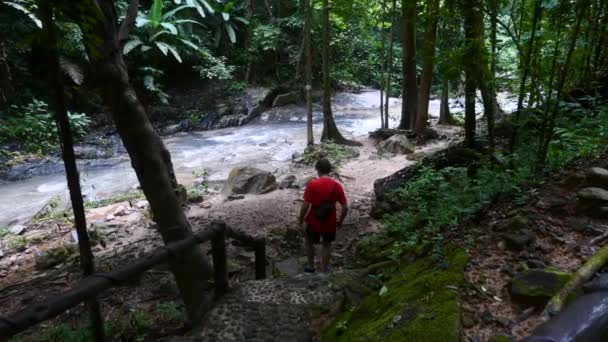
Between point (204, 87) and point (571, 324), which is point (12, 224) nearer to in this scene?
point (571, 324)

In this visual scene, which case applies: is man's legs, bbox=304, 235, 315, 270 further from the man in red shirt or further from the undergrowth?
the undergrowth

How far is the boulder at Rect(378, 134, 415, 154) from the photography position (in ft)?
35.8

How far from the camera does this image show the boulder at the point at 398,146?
1091 cm

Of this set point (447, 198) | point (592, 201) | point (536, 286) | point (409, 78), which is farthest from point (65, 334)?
point (409, 78)

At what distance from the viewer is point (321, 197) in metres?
4.61

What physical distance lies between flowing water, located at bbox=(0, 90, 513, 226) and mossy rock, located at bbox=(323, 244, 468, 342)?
3692 mm

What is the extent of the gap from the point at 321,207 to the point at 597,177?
2454 millimetres

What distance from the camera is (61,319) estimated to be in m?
4.17

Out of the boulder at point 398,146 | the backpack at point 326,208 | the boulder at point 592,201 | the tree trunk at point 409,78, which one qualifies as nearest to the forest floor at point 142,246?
the backpack at point 326,208

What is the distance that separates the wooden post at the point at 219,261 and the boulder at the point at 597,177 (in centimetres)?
288

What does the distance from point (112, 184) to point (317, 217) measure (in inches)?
308

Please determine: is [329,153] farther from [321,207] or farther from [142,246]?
[321,207]

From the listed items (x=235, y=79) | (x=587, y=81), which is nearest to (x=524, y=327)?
(x=587, y=81)

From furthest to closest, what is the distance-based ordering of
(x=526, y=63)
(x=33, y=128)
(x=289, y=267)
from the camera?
(x=33, y=128), (x=289, y=267), (x=526, y=63)
